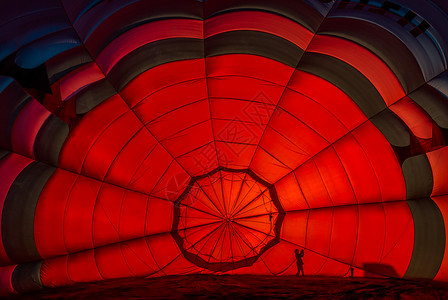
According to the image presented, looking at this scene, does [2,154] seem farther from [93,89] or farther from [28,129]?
[93,89]

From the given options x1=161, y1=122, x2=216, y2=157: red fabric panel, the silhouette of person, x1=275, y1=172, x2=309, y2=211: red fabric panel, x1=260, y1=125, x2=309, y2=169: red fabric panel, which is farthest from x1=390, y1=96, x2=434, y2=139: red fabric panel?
x1=161, y1=122, x2=216, y2=157: red fabric panel

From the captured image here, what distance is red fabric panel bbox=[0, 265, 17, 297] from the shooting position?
6.02 meters

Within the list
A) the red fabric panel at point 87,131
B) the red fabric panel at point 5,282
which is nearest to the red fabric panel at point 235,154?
the red fabric panel at point 87,131

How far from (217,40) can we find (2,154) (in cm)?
331

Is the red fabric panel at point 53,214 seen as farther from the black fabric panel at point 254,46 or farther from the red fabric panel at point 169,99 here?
the black fabric panel at point 254,46

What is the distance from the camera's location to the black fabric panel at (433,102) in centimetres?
589

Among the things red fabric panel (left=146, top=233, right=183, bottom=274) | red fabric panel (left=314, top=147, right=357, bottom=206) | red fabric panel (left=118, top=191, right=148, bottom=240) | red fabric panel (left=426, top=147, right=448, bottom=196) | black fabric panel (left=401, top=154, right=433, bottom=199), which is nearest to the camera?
red fabric panel (left=426, top=147, right=448, bottom=196)

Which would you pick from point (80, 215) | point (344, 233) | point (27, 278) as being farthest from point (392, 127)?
point (27, 278)

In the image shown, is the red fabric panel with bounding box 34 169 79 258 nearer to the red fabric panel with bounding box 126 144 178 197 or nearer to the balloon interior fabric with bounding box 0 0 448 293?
the balloon interior fabric with bounding box 0 0 448 293

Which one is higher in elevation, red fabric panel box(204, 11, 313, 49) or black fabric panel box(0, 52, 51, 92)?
red fabric panel box(204, 11, 313, 49)

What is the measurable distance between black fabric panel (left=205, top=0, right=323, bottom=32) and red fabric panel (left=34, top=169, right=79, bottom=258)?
3.34 m

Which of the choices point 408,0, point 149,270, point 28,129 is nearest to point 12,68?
point 28,129

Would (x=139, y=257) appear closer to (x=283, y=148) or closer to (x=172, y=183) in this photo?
(x=172, y=183)

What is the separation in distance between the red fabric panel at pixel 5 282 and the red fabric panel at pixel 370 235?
17.0 feet
